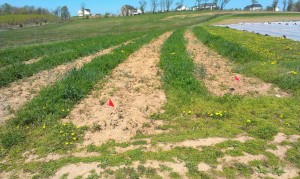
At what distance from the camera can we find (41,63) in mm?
13125

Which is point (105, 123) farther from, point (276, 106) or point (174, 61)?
point (174, 61)

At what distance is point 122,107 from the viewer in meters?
7.48

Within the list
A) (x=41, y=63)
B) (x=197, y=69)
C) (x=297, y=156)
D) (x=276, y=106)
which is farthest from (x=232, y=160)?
(x=41, y=63)

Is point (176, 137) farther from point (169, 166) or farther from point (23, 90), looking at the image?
point (23, 90)

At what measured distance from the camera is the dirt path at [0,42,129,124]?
775cm

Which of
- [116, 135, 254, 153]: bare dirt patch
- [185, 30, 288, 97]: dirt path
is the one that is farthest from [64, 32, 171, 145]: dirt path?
[185, 30, 288, 97]: dirt path

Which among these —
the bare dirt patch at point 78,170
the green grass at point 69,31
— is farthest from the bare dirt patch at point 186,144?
the green grass at point 69,31

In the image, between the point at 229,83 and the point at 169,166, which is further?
the point at 229,83

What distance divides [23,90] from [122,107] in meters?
4.31

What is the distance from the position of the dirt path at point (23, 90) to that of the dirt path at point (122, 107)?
2.01 metres

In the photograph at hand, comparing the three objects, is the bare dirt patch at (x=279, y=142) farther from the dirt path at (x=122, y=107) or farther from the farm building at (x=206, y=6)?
the farm building at (x=206, y=6)

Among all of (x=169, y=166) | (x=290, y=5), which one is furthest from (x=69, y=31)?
(x=290, y=5)

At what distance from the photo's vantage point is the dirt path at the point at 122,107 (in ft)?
20.0

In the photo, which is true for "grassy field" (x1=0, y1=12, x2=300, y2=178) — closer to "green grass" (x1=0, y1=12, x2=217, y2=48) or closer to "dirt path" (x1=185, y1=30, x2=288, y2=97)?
"dirt path" (x1=185, y1=30, x2=288, y2=97)
